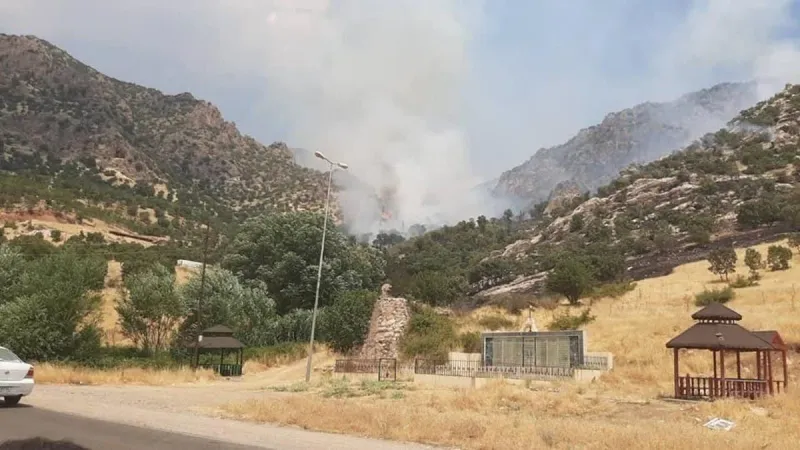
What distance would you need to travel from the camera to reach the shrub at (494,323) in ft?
127

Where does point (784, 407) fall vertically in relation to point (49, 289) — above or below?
below

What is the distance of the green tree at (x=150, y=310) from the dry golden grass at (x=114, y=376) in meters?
8.20

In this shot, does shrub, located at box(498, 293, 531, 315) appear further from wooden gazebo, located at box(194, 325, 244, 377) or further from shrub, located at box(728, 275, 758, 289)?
wooden gazebo, located at box(194, 325, 244, 377)

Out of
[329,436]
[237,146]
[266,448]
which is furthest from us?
[237,146]

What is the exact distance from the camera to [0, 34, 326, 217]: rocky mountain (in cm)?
10344

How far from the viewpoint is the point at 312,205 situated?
366ft

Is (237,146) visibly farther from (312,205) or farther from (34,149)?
(34,149)

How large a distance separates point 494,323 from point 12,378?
28330mm

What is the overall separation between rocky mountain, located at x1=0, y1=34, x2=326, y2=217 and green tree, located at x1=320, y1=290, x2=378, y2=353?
68685 millimetres

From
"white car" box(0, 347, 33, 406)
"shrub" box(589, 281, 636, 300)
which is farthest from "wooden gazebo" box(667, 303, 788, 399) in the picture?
"shrub" box(589, 281, 636, 300)

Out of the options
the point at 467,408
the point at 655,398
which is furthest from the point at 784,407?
the point at 467,408

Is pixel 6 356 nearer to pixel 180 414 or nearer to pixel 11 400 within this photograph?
pixel 11 400

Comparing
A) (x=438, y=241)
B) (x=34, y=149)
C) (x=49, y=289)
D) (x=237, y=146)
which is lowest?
(x=49, y=289)

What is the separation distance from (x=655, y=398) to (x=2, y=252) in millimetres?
41887
